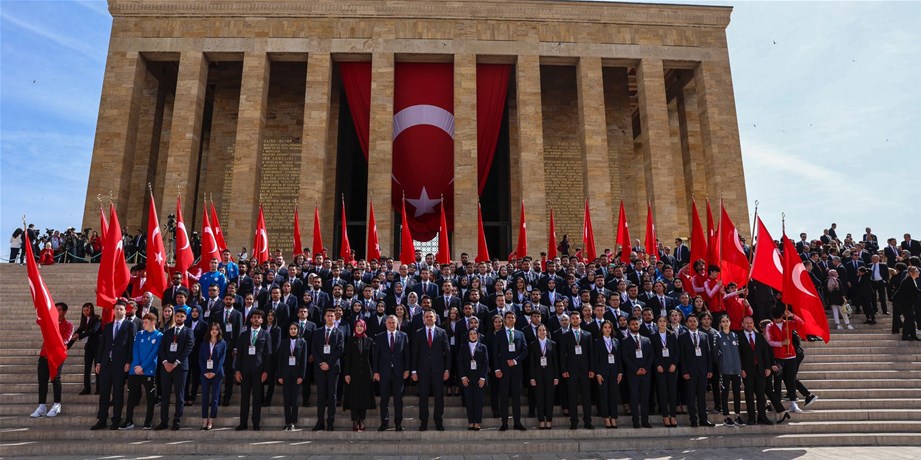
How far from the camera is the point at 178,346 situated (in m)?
7.86

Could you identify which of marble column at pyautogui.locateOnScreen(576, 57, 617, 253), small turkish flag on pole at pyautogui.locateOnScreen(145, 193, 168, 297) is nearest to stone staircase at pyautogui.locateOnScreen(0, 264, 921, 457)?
small turkish flag on pole at pyautogui.locateOnScreen(145, 193, 168, 297)

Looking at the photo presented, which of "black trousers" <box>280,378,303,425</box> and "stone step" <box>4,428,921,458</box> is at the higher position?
"black trousers" <box>280,378,303,425</box>

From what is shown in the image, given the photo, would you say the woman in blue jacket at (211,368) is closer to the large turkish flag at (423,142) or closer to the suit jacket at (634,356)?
the suit jacket at (634,356)

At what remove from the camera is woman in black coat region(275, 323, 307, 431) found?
7.85 m

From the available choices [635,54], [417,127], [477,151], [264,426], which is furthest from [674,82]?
[264,426]

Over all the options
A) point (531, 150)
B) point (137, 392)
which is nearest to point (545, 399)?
point (137, 392)

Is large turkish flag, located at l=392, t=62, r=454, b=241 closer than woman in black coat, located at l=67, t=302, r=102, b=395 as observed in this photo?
No

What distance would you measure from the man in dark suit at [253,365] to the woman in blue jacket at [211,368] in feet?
0.84

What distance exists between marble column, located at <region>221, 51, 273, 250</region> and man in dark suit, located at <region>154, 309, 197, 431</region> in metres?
13.6

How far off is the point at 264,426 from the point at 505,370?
3480 mm

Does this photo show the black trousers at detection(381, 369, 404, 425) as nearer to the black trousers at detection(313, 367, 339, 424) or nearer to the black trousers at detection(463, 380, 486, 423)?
the black trousers at detection(313, 367, 339, 424)

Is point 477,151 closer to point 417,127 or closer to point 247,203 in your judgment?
point 417,127

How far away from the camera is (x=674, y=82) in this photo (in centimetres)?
2616

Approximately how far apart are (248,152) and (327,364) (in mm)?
15848
